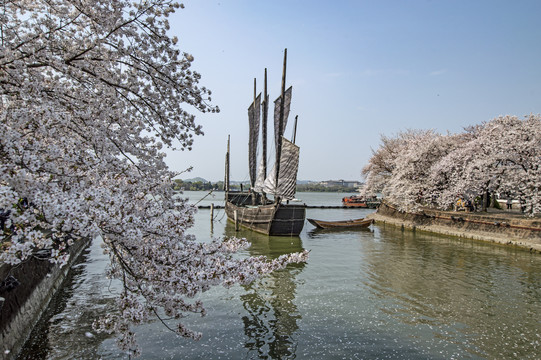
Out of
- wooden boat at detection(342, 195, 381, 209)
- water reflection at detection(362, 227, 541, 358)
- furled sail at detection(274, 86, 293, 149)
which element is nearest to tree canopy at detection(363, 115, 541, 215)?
water reflection at detection(362, 227, 541, 358)

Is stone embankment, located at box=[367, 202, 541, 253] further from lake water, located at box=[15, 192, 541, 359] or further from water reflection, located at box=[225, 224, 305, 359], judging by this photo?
water reflection, located at box=[225, 224, 305, 359]

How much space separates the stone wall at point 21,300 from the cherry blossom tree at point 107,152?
2217mm

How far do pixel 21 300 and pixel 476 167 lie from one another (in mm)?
29775

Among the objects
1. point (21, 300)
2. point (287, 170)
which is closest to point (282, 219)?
point (287, 170)

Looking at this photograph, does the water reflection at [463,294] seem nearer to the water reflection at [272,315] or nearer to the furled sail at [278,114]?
the water reflection at [272,315]

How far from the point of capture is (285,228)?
2589 cm

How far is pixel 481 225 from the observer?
24750 mm

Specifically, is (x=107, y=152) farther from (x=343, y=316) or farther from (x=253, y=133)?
(x=253, y=133)

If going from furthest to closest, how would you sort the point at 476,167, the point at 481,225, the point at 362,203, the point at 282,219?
the point at 362,203 → the point at 476,167 → the point at 282,219 → the point at 481,225

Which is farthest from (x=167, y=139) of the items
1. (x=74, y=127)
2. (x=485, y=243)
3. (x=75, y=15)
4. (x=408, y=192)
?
(x=408, y=192)

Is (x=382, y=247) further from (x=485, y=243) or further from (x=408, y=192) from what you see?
(x=408, y=192)

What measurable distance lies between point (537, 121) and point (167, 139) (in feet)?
93.6

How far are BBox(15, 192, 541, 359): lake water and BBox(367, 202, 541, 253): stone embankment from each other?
505 cm

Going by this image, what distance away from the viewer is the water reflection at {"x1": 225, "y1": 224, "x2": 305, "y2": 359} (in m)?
7.61
